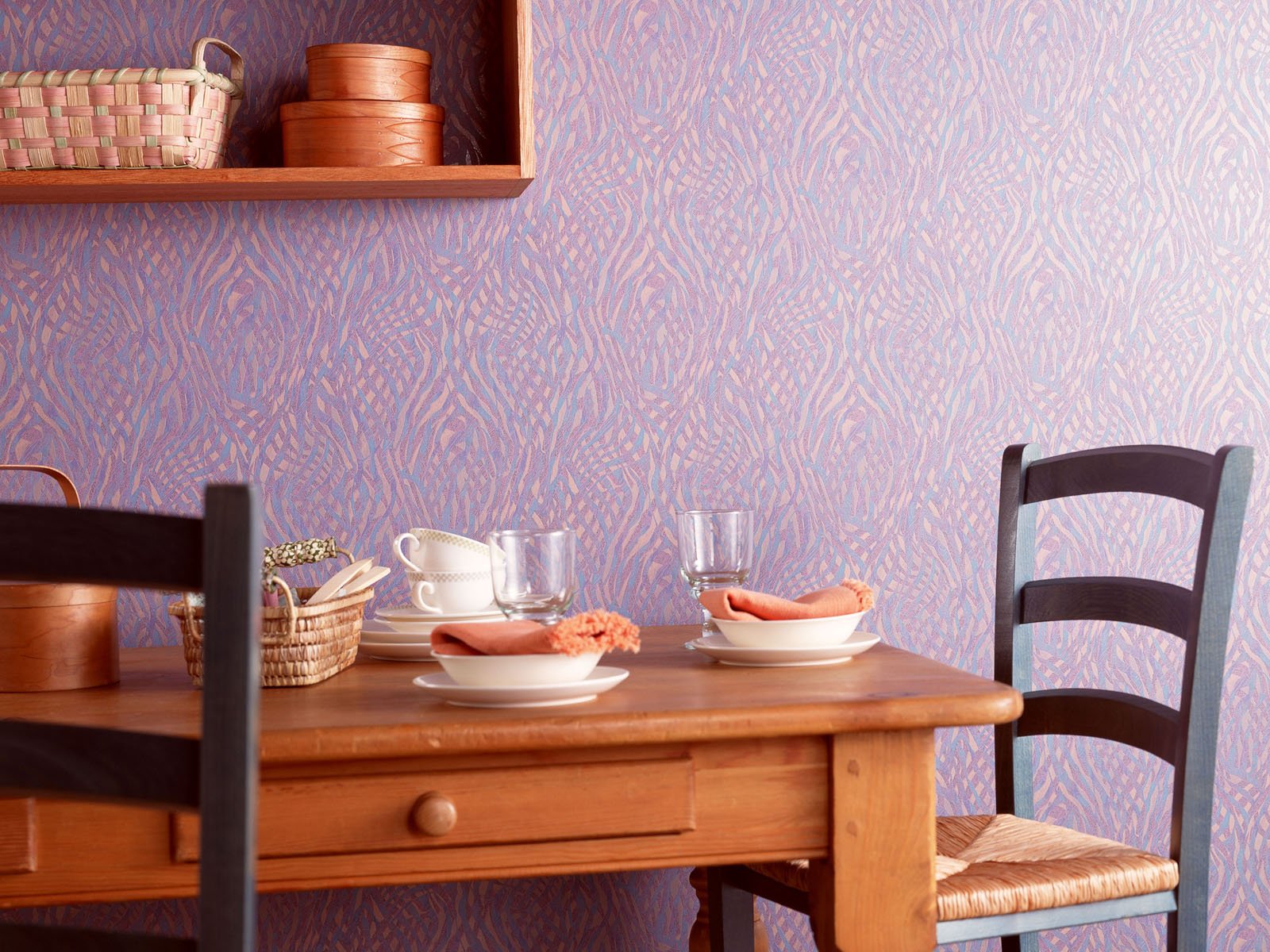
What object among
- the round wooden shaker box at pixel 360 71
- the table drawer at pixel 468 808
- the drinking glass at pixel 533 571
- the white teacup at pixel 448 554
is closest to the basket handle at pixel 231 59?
the round wooden shaker box at pixel 360 71

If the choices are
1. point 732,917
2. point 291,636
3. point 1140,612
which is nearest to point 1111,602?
point 1140,612

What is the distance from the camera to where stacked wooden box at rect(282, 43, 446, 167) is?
5.74 feet

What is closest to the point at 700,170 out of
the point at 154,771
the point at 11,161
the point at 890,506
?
the point at 890,506

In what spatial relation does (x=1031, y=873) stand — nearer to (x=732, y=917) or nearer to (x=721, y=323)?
(x=732, y=917)

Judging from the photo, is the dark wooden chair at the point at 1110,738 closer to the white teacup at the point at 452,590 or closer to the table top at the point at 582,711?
the table top at the point at 582,711

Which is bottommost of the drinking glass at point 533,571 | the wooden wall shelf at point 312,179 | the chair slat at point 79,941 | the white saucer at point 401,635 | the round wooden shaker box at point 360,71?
the chair slat at point 79,941

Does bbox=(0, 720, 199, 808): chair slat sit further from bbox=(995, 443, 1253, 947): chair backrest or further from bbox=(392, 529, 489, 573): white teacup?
bbox=(995, 443, 1253, 947): chair backrest

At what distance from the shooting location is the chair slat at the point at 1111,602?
4.88 ft

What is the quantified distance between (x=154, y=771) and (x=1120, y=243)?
1695 mm

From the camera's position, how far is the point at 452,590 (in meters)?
1.59

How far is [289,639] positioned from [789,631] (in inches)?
21.0

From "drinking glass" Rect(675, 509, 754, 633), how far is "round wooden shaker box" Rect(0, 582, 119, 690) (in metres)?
0.67

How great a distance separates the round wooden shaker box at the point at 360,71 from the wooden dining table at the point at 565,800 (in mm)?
849

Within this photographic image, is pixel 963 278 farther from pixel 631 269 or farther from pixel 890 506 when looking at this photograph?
pixel 631 269
